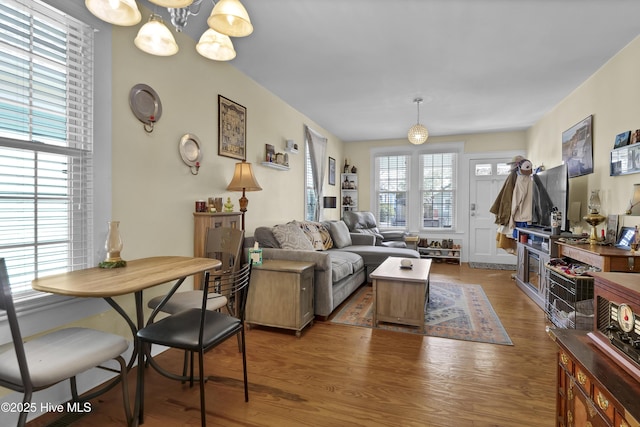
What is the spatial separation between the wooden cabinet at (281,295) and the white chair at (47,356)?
4.56 feet

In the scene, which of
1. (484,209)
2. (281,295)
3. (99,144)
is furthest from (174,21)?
(484,209)

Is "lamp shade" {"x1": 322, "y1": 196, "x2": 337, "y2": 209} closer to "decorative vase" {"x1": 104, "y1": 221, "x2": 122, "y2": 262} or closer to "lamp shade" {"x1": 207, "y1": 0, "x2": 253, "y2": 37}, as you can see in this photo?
"decorative vase" {"x1": 104, "y1": 221, "x2": 122, "y2": 262}

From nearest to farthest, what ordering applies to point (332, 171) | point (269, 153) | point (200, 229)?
point (200, 229) → point (269, 153) → point (332, 171)

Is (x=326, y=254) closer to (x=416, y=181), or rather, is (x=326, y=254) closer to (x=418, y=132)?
(x=418, y=132)

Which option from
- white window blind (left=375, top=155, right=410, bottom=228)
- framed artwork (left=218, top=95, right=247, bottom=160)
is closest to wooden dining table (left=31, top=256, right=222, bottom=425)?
framed artwork (left=218, top=95, right=247, bottom=160)

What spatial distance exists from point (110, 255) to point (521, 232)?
4.89 metres

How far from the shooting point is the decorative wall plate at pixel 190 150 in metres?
2.70

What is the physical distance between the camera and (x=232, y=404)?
1.83 metres

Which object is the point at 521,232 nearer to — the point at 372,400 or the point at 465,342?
the point at 465,342

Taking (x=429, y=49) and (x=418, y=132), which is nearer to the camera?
(x=429, y=49)

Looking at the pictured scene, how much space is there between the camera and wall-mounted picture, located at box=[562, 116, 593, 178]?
11.8 feet

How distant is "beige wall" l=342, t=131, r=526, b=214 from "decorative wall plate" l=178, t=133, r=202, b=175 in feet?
13.5

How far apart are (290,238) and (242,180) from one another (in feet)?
2.82

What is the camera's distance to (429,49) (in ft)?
9.67
